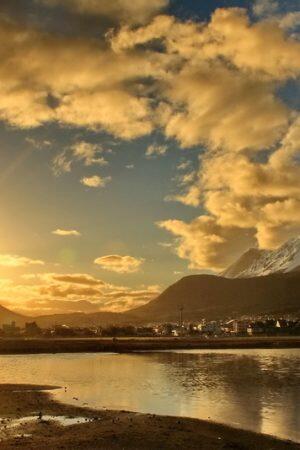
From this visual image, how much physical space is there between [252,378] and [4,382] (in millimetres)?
31990

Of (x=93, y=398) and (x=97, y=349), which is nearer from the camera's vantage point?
(x=93, y=398)

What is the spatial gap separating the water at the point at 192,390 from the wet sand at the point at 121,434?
3.01 m

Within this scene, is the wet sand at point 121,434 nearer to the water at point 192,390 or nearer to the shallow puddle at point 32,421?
the shallow puddle at point 32,421

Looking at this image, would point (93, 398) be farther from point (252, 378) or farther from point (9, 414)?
point (252, 378)

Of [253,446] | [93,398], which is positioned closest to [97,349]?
[93,398]

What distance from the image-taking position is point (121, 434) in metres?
34.5

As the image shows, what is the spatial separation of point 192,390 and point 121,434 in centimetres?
2557

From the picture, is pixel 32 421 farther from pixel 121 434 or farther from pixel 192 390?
pixel 192 390

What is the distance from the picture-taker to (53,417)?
4156 centimetres

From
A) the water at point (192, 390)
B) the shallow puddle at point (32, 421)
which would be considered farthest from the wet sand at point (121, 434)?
the water at point (192, 390)

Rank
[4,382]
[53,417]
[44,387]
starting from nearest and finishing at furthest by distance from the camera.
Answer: [53,417]
[44,387]
[4,382]

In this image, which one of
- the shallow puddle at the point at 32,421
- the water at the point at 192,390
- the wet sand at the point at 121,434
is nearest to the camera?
the wet sand at the point at 121,434

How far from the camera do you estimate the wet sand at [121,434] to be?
3189 centimetres

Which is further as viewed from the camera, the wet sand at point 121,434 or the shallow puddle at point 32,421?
the shallow puddle at point 32,421
